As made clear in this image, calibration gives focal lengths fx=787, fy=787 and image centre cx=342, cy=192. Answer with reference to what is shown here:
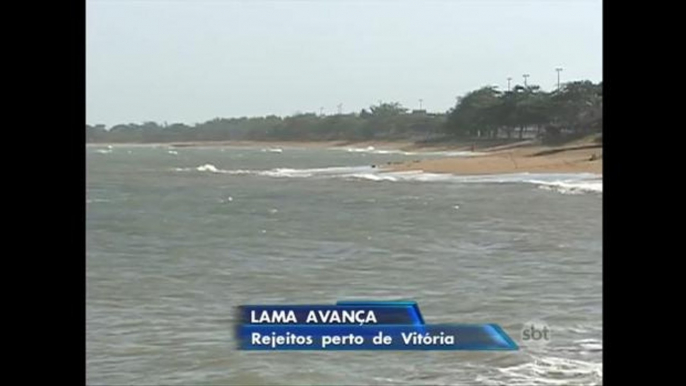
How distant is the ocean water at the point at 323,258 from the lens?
211 cm

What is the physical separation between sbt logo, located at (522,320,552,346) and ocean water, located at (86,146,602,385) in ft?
0.09

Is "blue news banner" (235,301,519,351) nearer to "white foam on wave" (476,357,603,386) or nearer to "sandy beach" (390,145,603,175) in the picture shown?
"white foam on wave" (476,357,603,386)

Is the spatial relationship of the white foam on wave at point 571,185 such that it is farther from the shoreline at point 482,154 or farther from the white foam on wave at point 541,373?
the white foam on wave at point 541,373

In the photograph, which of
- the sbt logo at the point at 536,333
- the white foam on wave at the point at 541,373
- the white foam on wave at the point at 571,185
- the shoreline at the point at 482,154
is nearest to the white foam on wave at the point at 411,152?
the shoreline at the point at 482,154

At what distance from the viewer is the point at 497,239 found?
2725 mm

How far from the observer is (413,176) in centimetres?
293

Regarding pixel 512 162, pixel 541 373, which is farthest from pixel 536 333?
pixel 512 162

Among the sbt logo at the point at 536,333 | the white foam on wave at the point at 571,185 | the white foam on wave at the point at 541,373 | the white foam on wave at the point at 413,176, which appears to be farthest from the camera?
the white foam on wave at the point at 413,176

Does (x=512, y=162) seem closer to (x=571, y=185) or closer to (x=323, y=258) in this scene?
(x=571, y=185)

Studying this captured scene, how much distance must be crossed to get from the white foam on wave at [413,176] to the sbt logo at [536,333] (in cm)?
47

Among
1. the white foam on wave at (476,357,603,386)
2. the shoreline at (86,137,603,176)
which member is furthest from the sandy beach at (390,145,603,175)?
the white foam on wave at (476,357,603,386)

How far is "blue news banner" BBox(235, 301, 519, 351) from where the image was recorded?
189 cm
